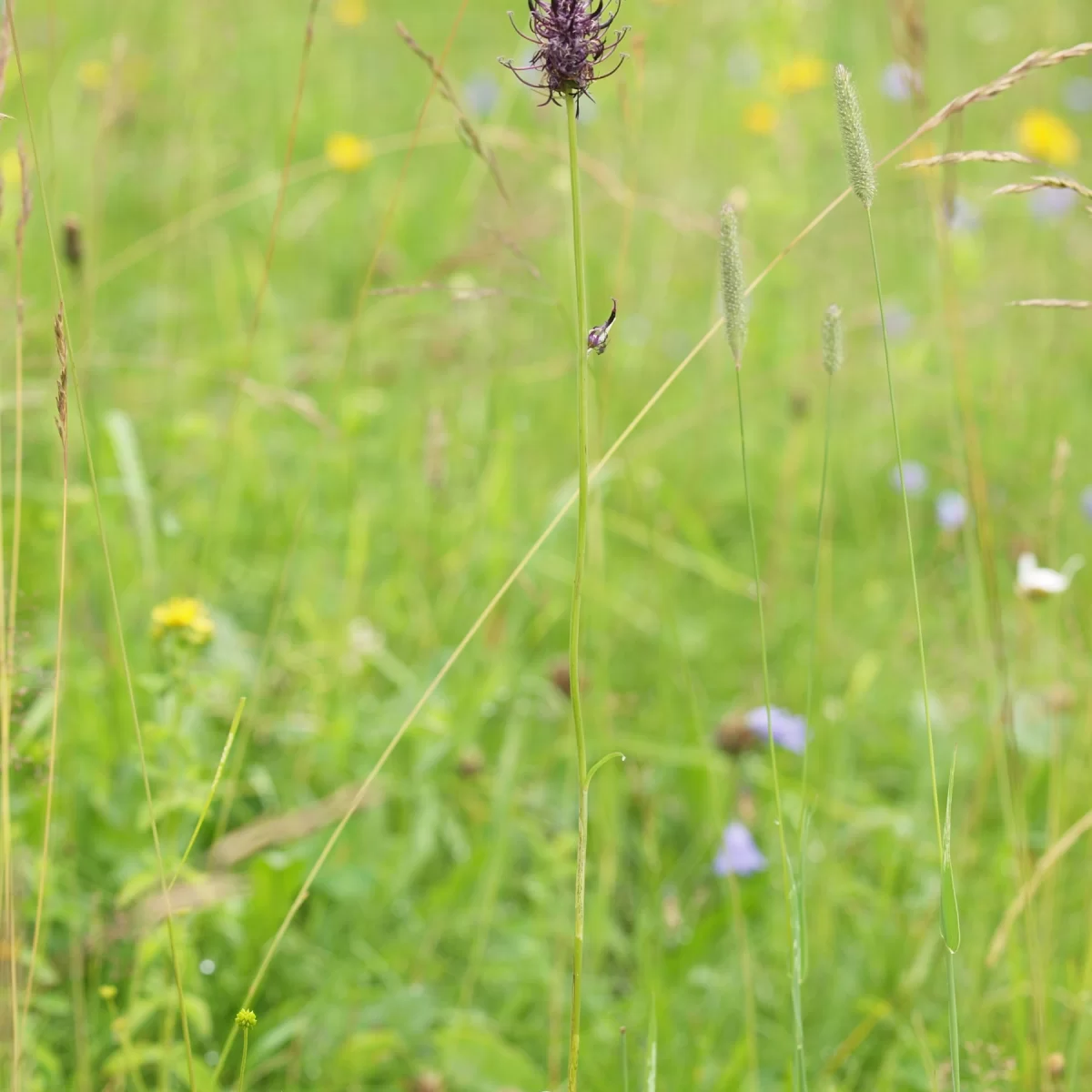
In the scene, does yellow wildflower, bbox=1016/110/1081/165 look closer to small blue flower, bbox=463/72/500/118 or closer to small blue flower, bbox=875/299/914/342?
small blue flower, bbox=875/299/914/342

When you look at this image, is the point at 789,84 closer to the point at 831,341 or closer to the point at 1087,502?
the point at 1087,502

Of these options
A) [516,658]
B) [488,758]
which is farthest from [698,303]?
[488,758]

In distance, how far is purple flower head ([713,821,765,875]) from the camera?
1.49 m

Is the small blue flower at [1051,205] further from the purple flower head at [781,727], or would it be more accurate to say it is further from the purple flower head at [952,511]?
the purple flower head at [781,727]

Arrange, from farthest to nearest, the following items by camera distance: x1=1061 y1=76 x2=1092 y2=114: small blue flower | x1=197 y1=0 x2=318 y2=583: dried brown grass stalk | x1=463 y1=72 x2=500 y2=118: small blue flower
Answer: x1=1061 y1=76 x2=1092 y2=114: small blue flower → x1=463 y1=72 x2=500 y2=118: small blue flower → x1=197 y1=0 x2=318 y2=583: dried brown grass stalk

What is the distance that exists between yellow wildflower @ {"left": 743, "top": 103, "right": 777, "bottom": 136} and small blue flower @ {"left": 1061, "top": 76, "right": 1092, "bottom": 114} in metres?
1.18

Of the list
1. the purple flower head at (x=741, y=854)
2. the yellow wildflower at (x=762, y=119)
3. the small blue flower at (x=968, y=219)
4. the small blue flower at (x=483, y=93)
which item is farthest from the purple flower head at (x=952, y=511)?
the small blue flower at (x=483, y=93)

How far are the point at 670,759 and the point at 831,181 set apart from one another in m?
2.77

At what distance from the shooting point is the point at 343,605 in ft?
5.81

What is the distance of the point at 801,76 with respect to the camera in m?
3.39

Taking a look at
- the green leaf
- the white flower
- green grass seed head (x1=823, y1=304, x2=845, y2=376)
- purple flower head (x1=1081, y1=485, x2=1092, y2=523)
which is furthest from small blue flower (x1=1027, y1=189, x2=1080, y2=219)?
the green leaf

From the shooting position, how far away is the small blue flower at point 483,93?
11.6ft

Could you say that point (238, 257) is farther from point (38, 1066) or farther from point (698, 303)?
point (38, 1066)

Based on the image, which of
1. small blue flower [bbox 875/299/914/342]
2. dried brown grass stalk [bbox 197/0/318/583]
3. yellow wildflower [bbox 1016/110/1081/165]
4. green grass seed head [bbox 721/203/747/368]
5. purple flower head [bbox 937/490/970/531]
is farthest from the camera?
yellow wildflower [bbox 1016/110/1081/165]
